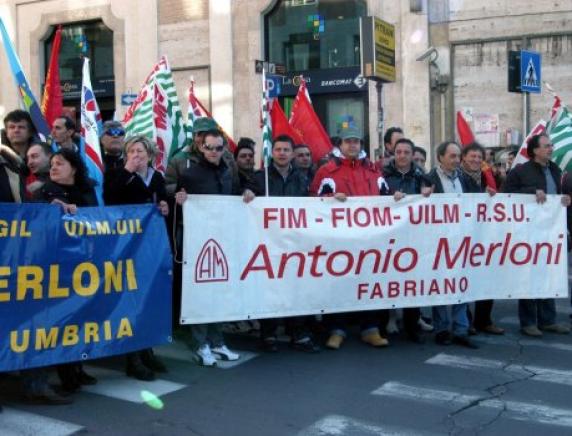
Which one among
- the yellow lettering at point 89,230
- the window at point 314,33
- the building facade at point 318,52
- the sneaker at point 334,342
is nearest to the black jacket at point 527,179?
the sneaker at point 334,342

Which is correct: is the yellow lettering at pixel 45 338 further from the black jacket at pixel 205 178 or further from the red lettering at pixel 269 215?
the red lettering at pixel 269 215

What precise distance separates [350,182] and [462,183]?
4.05 ft

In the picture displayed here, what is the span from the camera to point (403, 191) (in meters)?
7.52

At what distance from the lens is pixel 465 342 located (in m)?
7.23

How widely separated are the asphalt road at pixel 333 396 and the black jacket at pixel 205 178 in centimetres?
148

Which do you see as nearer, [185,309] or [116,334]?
[116,334]

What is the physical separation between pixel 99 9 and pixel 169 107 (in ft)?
44.3

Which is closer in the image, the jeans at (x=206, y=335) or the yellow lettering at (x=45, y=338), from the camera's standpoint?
the yellow lettering at (x=45, y=338)

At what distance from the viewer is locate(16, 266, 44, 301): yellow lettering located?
5.23m

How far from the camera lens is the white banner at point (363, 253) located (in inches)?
253

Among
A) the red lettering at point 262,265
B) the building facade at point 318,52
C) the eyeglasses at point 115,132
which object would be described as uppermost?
the building facade at point 318,52

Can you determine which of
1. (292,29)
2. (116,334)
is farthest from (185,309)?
(292,29)

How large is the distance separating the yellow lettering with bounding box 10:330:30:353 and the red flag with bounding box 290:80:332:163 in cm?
550

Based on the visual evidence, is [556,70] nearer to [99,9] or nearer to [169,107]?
[169,107]
